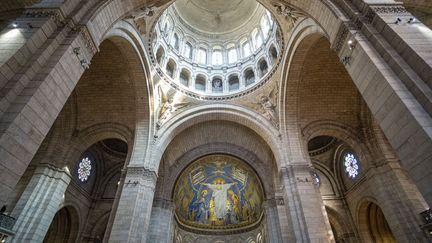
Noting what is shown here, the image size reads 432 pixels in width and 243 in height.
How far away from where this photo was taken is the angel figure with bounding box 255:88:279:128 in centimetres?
1420

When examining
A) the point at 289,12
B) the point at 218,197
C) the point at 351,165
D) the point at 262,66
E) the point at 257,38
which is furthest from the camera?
the point at 218,197

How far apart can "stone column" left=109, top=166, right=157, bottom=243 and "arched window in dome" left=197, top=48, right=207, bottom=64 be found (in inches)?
405

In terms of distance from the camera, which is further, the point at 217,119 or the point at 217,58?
the point at 217,58

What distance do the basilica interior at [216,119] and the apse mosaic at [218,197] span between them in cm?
16

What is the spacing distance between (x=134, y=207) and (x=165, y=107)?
6.35 metres

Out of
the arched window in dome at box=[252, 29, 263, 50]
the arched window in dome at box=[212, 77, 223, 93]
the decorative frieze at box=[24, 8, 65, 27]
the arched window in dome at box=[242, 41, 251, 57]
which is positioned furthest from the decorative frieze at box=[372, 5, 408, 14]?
the arched window in dome at box=[242, 41, 251, 57]

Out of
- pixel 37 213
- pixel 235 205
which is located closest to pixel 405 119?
pixel 37 213

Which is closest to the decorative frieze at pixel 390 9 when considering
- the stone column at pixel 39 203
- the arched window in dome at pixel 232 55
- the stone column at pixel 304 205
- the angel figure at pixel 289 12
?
the angel figure at pixel 289 12

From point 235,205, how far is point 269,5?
18579 millimetres

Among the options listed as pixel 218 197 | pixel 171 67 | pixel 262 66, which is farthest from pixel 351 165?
pixel 171 67

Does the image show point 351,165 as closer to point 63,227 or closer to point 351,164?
point 351,164

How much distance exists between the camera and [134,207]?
35.7 feet

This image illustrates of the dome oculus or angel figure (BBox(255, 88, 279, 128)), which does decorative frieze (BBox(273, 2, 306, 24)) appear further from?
angel figure (BBox(255, 88, 279, 128))

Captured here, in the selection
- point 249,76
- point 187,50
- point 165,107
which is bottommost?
point 165,107
